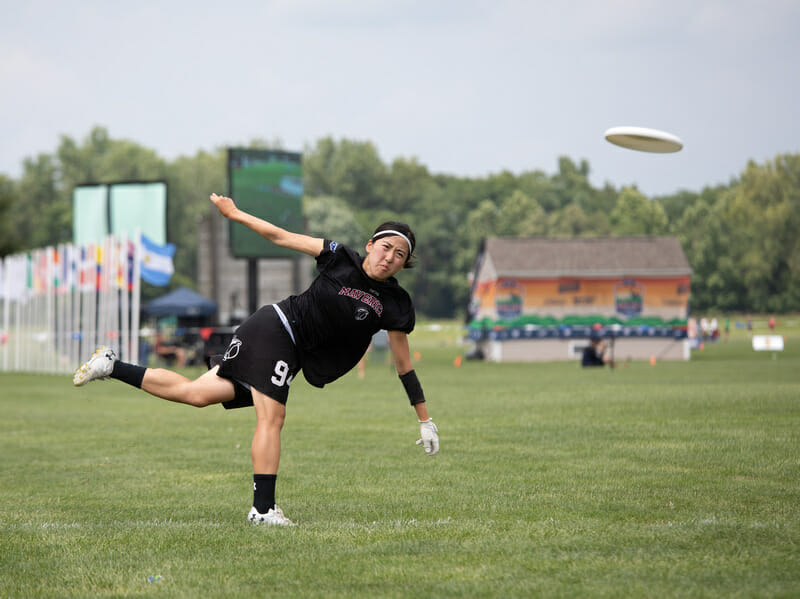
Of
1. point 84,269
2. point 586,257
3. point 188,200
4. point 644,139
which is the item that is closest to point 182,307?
point 84,269

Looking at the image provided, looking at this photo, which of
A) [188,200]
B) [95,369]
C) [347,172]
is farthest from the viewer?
[347,172]

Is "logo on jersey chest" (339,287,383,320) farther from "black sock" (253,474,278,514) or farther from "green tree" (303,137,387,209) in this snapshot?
"green tree" (303,137,387,209)

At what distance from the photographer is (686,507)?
21.7 ft

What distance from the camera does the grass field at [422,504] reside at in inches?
182

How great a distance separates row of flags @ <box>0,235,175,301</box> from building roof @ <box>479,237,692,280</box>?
15.7 m

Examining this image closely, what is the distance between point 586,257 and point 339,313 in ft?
124

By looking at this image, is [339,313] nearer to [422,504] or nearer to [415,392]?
[415,392]

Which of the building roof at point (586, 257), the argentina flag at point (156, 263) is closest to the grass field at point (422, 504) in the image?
the argentina flag at point (156, 263)

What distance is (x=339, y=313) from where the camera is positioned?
6113 mm

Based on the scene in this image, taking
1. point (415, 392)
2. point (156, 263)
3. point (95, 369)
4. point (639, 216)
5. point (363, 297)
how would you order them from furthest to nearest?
point (639, 216) → point (156, 263) → point (415, 392) → point (95, 369) → point (363, 297)

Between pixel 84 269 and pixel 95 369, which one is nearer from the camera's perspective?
pixel 95 369

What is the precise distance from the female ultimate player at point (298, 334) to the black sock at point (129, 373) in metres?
0.12

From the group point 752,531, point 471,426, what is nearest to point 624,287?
point 471,426

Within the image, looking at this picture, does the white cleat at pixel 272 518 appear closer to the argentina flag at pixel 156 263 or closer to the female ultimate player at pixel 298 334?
the female ultimate player at pixel 298 334
